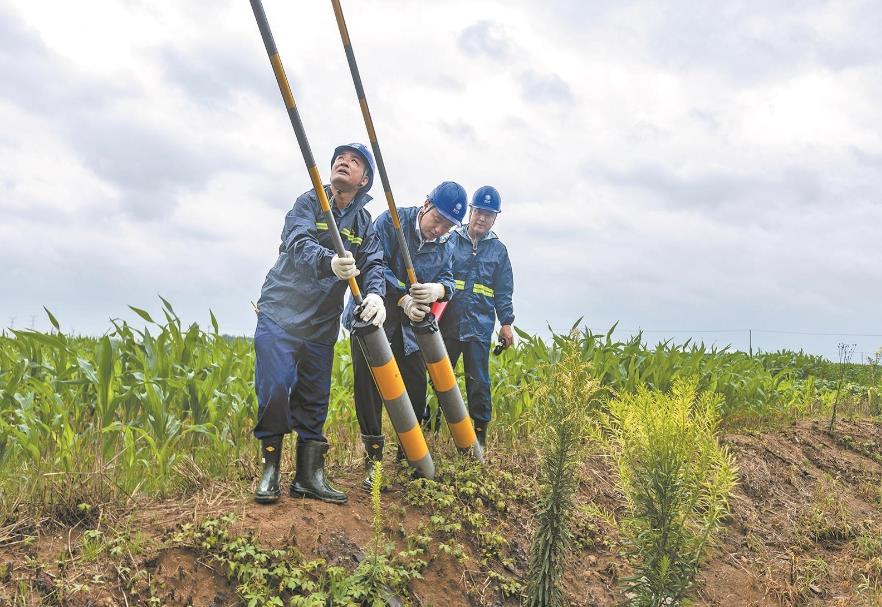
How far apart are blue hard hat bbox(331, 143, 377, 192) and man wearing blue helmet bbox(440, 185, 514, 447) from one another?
118 centimetres

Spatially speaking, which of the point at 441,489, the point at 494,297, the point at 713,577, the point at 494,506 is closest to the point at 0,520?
the point at 441,489

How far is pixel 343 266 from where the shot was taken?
3.43 metres

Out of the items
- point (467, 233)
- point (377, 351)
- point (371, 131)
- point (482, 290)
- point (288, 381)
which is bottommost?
point (288, 381)

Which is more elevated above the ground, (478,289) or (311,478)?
(478,289)

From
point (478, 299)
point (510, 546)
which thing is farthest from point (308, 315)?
point (478, 299)

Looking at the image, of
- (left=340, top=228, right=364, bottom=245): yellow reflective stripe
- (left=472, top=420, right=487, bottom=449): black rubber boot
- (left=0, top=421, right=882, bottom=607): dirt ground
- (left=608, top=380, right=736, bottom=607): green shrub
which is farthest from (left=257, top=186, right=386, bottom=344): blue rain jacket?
(left=472, top=420, right=487, bottom=449): black rubber boot

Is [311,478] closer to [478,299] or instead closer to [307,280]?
[307,280]

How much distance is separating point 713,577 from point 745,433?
309 centimetres

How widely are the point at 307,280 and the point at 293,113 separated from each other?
824 mm

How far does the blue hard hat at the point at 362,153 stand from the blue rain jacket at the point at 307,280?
14 centimetres

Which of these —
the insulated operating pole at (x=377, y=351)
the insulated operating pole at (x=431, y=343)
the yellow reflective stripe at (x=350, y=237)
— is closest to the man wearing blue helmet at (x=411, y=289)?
the insulated operating pole at (x=431, y=343)

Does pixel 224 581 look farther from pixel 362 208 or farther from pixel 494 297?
pixel 494 297

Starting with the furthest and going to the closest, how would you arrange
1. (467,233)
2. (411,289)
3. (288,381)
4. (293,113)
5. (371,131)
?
(467,233) < (411,289) < (371,131) < (288,381) < (293,113)

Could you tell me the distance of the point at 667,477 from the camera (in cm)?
292
